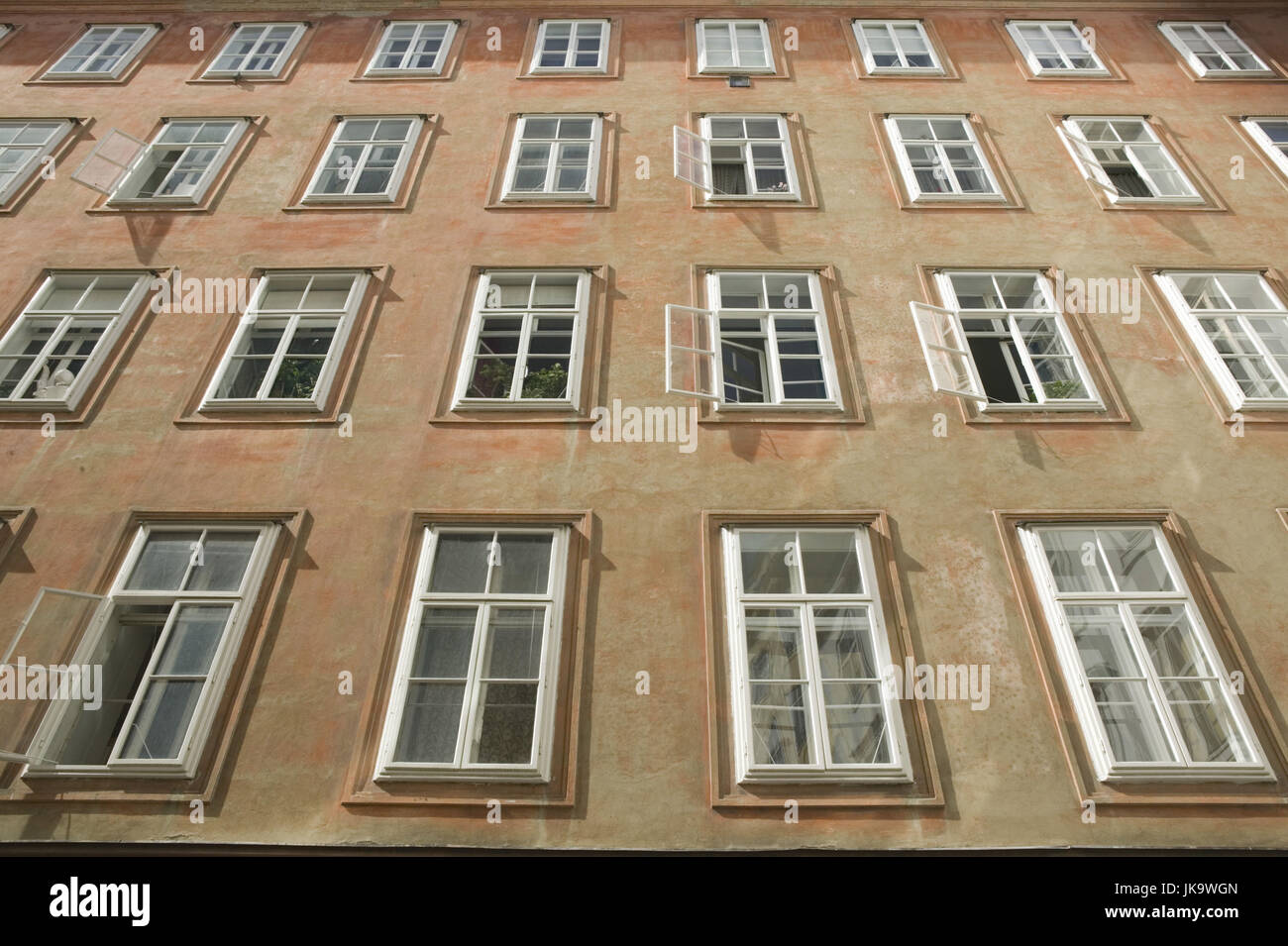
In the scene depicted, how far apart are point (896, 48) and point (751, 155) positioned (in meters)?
4.23

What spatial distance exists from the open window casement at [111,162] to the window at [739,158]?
7.41 metres

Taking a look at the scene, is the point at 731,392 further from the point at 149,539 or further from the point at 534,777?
the point at 149,539

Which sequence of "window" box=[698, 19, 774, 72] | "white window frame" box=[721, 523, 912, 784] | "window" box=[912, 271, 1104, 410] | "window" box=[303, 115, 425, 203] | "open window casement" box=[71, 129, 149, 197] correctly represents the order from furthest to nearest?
"window" box=[698, 19, 774, 72] → "window" box=[303, 115, 425, 203] → "open window casement" box=[71, 129, 149, 197] → "window" box=[912, 271, 1104, 410] → "white window frame" box=[721, 523, 912, 784]

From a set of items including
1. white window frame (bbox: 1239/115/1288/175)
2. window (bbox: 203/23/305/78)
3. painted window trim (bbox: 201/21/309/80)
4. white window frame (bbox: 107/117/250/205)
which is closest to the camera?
white window frame (bbox: 107/117/250/205)

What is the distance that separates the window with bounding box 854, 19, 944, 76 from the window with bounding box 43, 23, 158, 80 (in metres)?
12.0

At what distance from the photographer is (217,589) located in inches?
330

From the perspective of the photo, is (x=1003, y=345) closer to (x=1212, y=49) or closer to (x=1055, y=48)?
(x=1055, y=48)

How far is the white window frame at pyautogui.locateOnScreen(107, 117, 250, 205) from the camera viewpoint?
12570 millimetres

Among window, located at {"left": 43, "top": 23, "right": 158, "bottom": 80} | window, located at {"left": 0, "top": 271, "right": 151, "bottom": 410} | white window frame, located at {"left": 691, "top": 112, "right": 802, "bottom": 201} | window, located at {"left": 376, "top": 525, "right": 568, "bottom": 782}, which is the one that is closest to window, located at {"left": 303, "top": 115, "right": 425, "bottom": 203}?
window, located at {"left": 0, "top": 271, "right": 151, "bottom": 410}

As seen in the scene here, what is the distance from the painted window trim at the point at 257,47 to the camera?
49.5 feet

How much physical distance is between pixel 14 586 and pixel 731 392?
6918 millimetres

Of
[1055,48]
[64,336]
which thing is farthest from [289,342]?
[1055,48]

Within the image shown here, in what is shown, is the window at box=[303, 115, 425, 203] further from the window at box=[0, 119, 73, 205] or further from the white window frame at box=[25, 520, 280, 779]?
the white window frame at box=[25, 520, 280, 779]
